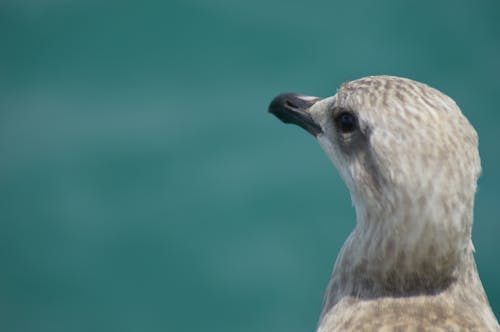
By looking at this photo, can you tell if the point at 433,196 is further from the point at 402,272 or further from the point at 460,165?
the point at 402,272

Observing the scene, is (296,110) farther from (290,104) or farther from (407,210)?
(407,210)

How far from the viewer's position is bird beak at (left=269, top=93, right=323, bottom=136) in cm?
239

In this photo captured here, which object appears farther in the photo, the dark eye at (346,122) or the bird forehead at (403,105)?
the dark eye at (346,122)

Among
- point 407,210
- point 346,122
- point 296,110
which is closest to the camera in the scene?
point 407,210

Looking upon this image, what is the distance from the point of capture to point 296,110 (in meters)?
2.46

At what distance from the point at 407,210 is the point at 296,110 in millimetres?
658

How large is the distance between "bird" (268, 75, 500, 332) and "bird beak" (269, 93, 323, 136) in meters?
0.22

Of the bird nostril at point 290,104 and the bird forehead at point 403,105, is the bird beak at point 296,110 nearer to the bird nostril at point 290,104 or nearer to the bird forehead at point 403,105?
the bird nostril at point 290,104

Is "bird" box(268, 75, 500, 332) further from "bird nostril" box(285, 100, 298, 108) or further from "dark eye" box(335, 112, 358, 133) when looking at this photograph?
"bird nostril" box(285, 100, 298, 108)

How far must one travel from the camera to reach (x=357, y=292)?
2.09 metres

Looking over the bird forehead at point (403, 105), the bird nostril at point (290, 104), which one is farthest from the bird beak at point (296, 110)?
the bird forehead at point (403, 105)

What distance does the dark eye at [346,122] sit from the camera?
6.81 ft

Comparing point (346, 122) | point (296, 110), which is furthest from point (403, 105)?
point (296, 110)

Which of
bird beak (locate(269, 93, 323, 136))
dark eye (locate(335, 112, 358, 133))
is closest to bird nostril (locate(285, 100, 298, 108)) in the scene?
bird beak (locate(269, 93, 323, 136))
